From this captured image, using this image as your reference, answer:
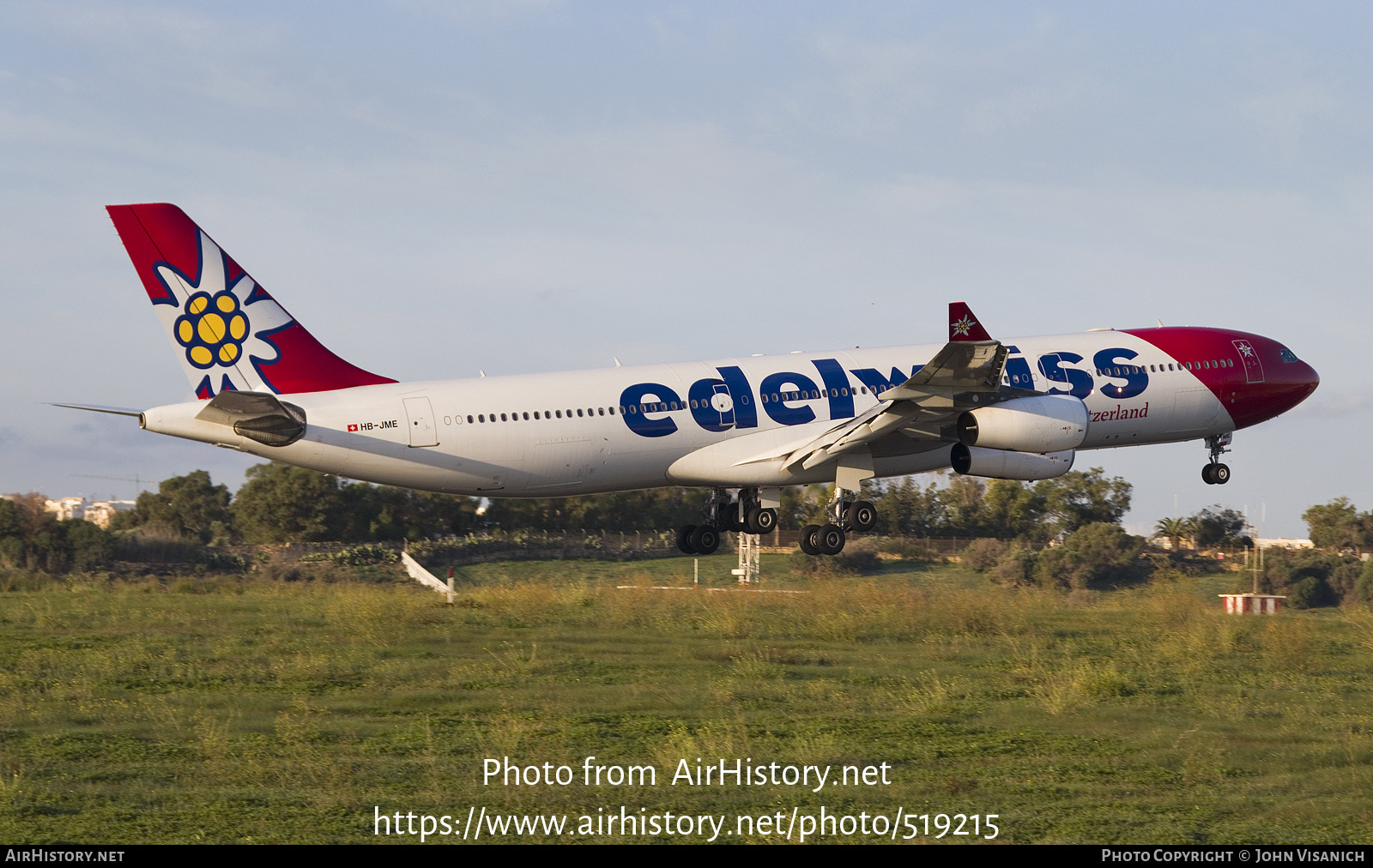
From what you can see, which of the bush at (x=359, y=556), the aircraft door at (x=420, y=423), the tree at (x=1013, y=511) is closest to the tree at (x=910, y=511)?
the tree at (x=1013, y=511)

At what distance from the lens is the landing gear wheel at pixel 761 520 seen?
A: 3953cm

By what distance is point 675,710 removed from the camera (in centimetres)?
2480

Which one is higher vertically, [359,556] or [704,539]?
[704,539]

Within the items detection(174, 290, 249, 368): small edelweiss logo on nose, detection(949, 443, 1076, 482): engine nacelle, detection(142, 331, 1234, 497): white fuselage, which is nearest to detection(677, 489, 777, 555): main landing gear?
detection(142, 331, 1234, 497): white fuselage

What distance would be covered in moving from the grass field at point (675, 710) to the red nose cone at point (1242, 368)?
20.2 feet

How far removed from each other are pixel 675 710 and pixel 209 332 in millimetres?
15311

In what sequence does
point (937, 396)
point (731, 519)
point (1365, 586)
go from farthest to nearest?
1. point (1365, 586)
2. point (731, 519)
3. point (937, 396)

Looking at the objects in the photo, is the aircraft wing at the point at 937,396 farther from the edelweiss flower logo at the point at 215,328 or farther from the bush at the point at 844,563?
the bush at the point at 844,563

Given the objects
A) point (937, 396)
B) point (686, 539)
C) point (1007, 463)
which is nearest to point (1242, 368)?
point (1007, 463)

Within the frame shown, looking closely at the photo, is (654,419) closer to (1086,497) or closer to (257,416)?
(257,416)

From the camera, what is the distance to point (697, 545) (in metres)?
40.6
